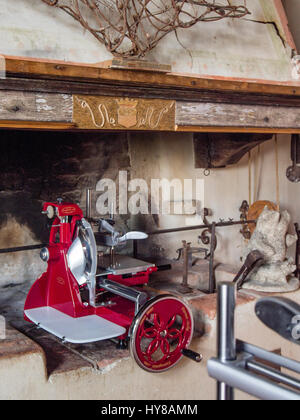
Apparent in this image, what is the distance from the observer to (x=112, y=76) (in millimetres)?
2754

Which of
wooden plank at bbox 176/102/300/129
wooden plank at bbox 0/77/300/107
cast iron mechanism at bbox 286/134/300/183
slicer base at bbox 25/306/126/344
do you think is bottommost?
slicer base at bbox 25/306/126/344

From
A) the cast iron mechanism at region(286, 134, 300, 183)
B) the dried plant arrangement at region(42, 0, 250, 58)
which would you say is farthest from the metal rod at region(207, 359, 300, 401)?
the cast iron mechanism at region(286, 134, 300, 183)

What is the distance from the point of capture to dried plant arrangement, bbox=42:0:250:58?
290cm

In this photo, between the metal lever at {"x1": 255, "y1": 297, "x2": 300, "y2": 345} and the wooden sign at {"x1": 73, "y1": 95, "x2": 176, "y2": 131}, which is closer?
the metal lever at {"x1": 255, "y1": 297, "x2": 300, "y2": 345}

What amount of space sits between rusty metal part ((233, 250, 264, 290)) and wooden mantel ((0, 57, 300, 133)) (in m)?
0.96

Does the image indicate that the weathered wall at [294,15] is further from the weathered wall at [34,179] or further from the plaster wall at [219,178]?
the weathered wall at [34,179]

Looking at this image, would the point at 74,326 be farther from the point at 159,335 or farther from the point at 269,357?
the point at 269,357

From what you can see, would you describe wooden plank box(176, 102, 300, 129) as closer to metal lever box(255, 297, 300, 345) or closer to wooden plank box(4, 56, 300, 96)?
wooden plank box(4, 56, 300, 96)

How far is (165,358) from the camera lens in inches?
121

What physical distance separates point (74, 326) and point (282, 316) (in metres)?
2.14

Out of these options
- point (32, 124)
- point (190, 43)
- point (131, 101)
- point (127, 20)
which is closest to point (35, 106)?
point (32, 124)

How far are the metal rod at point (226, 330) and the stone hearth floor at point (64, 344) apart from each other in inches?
77.4

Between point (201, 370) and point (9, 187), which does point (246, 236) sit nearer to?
point (201, 370)
